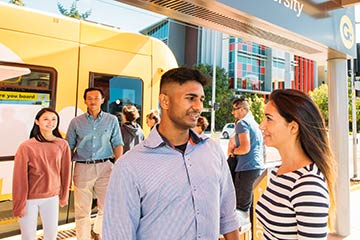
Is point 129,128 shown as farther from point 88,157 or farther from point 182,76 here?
point 182,76

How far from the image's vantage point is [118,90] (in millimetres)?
4766

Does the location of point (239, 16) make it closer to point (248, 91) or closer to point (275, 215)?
point (275, 215)

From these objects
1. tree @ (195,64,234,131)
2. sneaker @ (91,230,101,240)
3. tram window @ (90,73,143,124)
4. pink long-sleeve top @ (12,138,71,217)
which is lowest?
sneaker @ (91,230,101,240)

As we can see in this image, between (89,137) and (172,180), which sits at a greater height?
(89,137)

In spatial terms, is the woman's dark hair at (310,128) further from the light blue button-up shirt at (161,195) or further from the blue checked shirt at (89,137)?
the blue checked shirt at (89,137)

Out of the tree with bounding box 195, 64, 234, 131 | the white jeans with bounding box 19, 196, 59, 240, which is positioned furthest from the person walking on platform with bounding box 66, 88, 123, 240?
the tree with bounding box 195, 64, 234, 131

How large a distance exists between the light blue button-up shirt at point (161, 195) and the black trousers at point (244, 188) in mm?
2395

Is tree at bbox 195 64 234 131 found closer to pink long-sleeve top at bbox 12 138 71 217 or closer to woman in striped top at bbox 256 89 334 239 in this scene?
pink long-sleeve top at bbox 12 138 71 217

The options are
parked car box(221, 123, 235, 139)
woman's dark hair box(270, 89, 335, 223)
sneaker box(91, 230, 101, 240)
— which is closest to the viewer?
woman's dark hair box(270, 89, 335, 223)

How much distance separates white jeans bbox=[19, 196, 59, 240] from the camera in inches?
114

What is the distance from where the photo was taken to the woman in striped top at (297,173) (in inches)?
52.2

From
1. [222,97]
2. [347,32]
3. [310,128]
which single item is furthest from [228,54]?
[310,128]

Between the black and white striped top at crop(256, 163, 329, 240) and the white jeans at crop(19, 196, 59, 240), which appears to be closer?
the black and white striped top at crop(256, 163, 329, 240)

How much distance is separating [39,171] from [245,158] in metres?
2.36
